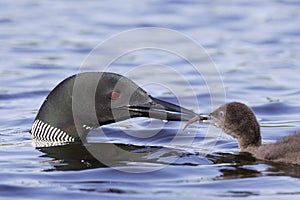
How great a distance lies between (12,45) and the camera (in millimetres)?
16000

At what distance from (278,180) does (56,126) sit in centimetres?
254

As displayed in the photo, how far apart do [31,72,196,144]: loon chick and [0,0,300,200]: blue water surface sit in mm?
292

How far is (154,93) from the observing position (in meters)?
12.5

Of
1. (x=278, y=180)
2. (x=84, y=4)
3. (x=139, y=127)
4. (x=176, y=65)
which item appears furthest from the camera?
(x=84, y=4)

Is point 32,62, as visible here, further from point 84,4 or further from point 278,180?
point 278,180

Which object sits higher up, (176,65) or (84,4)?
(84,4)

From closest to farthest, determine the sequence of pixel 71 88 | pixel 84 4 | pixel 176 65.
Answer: pixel 71 88 → pixel 176 65 → pixel 84 4

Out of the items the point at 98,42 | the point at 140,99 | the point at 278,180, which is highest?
the point at 98,42

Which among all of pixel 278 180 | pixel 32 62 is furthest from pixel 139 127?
pixel 32 62

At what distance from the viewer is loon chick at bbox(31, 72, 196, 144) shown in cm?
899

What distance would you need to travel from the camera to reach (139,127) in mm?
10406

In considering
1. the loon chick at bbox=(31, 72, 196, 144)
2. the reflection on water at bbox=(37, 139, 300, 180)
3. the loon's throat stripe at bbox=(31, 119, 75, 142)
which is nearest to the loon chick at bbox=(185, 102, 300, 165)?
the reflection on water at bbox=(37, 139, 300, 180)

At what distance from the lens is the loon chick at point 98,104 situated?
8.99m

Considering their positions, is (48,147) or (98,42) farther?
(98,42)
